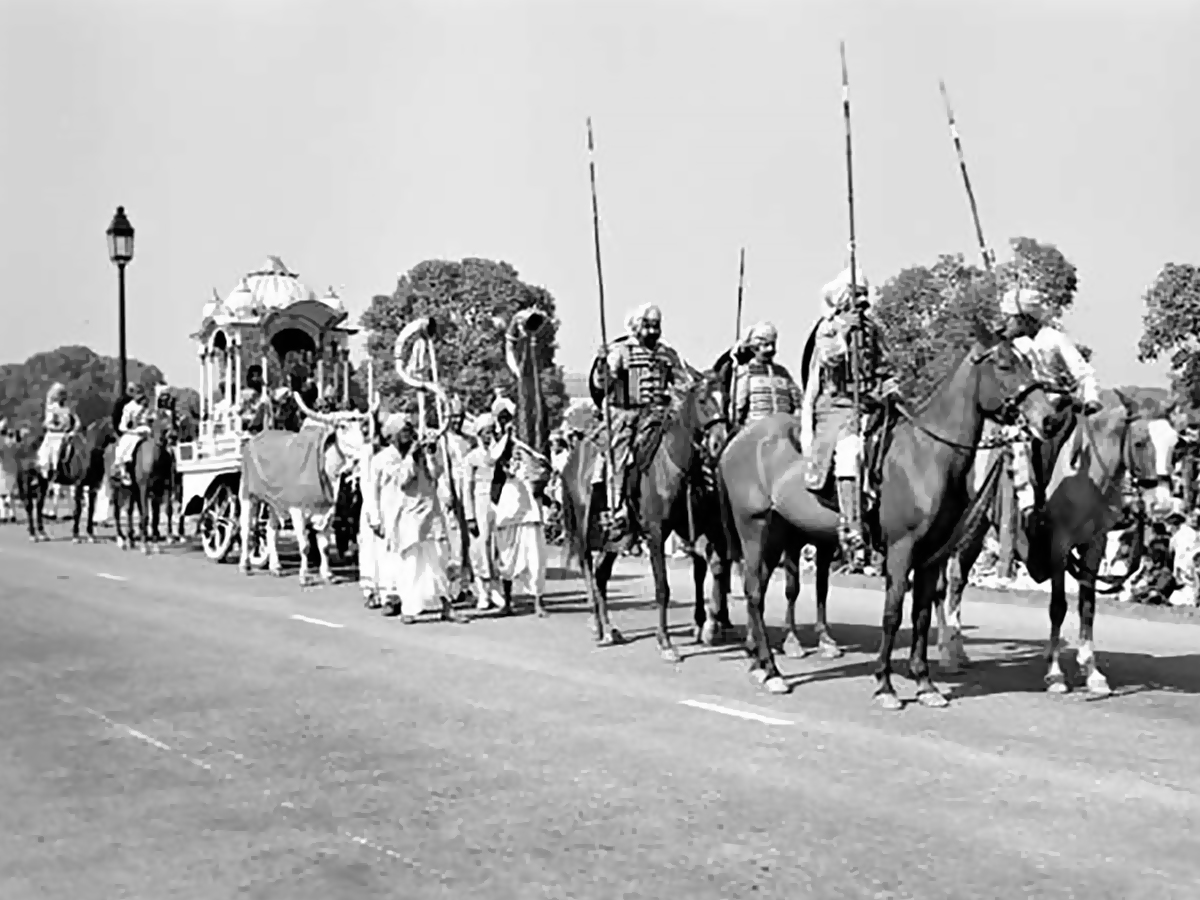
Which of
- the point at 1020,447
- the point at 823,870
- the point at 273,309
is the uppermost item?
the point at 273,309

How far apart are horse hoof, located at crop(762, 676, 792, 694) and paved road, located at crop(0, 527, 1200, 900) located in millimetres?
168

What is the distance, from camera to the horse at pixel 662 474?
13289 millimetres

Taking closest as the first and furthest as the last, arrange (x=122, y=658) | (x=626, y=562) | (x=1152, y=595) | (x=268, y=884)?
(x=268, y=884) < (x=122, y=658) < (x=1152, y=595) < (x=626, y=562)

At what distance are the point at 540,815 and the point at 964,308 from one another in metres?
37.9

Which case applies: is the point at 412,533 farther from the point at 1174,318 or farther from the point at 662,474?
the point at 1174,318

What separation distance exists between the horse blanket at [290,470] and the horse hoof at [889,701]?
454 inches

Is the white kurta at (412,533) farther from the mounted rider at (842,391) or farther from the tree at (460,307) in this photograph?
the tree at (460,307)

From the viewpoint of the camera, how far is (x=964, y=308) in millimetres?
43844

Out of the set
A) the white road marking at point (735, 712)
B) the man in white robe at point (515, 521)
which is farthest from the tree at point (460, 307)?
the white road marking at point (735, 712)

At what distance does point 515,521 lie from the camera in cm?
1734

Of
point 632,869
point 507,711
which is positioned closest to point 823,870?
point 632,869

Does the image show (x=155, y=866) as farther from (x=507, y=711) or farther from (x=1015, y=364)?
(x=1015, y=364)

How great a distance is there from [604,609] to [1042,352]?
Result: 499cm

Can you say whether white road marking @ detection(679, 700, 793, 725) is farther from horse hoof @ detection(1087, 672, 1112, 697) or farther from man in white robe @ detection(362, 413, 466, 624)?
man in white robe @ detection(362, 413, 466, 624)
